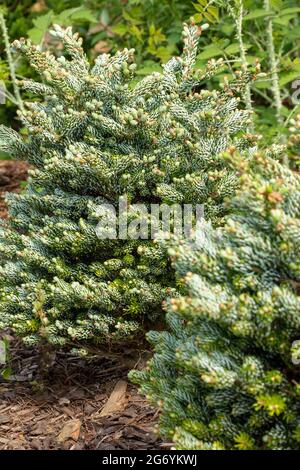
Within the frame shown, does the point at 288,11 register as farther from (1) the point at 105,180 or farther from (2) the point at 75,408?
(2) the point at 75,408

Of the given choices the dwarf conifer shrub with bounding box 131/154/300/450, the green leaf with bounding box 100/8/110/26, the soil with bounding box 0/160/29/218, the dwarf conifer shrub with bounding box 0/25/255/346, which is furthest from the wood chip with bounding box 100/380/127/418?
the green leaf with bounding box 100/8/110/26

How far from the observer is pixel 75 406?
362cm

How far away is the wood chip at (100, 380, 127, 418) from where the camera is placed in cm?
351

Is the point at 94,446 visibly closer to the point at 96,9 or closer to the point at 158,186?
the point at 158,186

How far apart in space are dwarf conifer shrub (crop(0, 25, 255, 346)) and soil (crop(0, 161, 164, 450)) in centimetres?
27

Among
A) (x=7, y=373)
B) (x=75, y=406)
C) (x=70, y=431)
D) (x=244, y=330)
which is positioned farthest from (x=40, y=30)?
(x=244, y=330)

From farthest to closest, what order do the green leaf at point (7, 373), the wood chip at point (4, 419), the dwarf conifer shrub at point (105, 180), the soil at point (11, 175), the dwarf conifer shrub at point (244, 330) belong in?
the soil at point (11, 175)
the green leaf at point (7, 373)
the wood chip at point (4, 419)
the dwarf conifer shrub at point (105, 180)
the dwarf conifer shrub at point (244, 330)

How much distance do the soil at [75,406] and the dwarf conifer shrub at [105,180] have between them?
271mm

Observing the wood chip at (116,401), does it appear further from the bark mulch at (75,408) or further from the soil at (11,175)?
the soil at (11,175)

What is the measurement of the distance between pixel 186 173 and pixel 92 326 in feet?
2.83

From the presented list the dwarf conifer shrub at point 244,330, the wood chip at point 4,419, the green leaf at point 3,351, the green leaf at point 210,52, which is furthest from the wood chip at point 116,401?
the green leaf at point 210,52

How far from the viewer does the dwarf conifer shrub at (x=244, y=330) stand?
244 cm

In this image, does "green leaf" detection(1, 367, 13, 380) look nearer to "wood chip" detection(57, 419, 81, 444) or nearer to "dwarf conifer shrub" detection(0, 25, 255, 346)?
"dwarf conifer shrub" detection(0, 25, 255, 346)
